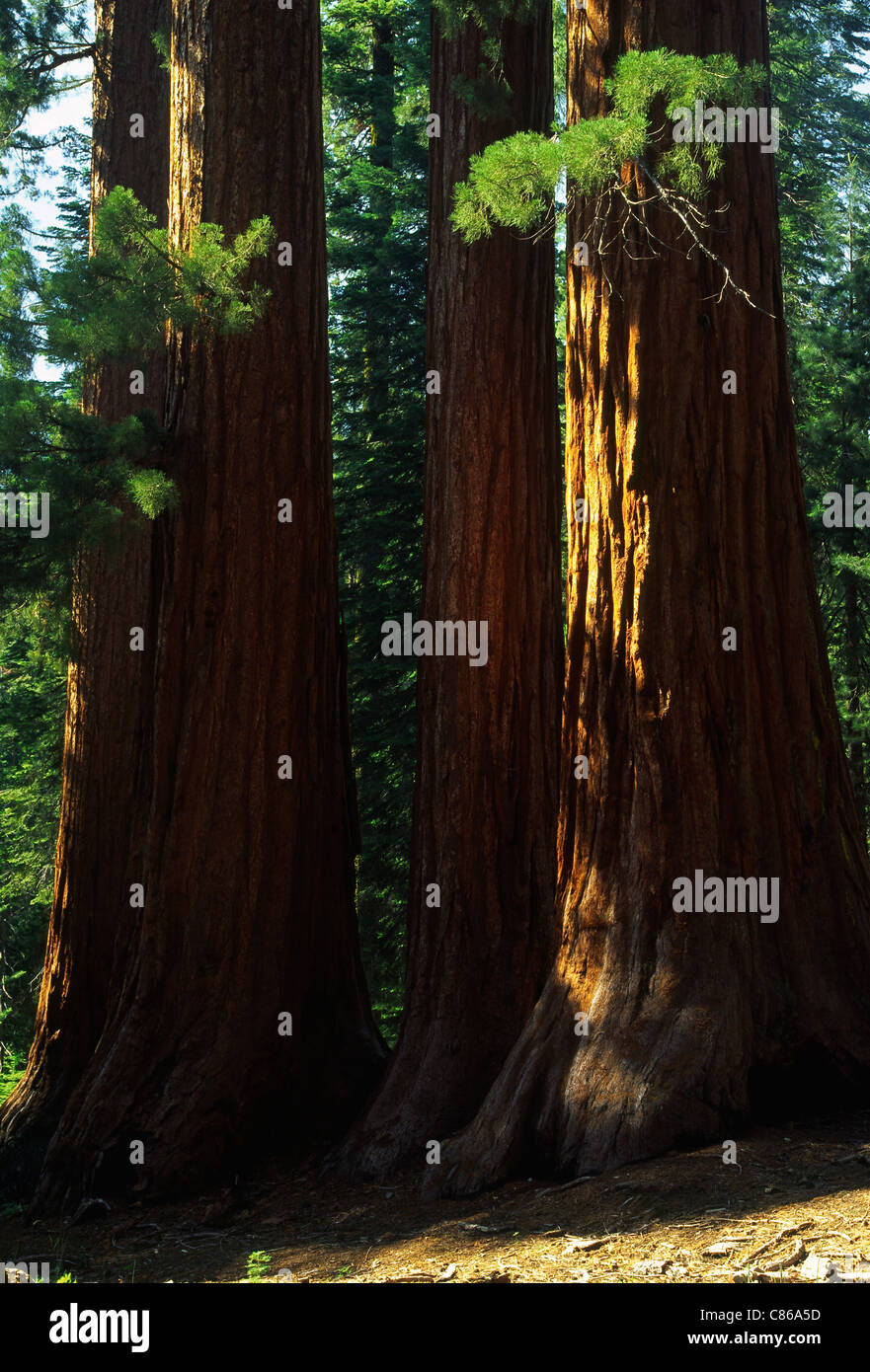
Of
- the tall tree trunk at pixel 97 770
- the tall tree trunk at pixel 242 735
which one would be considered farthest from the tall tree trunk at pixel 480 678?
the tall tree trunk at pixel 97 770

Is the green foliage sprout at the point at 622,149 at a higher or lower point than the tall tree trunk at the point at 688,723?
higher

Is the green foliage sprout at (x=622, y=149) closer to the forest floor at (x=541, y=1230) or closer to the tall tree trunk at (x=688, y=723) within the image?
the tall tree trunk at (x=688, y=723)

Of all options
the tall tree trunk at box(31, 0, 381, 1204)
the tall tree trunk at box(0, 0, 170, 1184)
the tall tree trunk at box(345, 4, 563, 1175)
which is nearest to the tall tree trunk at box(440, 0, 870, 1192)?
the tall tree trunk at box(345, 4, 563, 1175)

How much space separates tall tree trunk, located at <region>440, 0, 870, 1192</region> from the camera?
205 inches

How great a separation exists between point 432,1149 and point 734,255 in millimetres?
4563

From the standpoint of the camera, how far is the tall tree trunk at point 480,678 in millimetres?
6648

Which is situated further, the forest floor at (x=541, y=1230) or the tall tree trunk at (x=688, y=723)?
the tall tree trunk at (x=688, y=723)

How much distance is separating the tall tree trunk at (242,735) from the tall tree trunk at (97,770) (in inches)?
40.3

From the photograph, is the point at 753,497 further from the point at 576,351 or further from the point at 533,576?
the point at 533,576

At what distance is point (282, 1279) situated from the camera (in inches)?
179

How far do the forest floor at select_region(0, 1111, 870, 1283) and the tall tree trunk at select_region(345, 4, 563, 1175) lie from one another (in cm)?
77

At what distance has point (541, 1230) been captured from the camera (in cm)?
445

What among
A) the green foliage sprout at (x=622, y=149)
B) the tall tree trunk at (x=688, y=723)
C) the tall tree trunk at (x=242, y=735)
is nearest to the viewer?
the green foliage sprout at (x=622, y=149)

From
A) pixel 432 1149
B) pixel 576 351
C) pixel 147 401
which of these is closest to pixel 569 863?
pixel 432 1149
